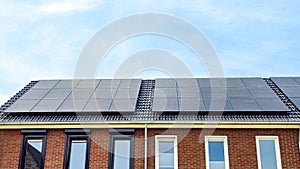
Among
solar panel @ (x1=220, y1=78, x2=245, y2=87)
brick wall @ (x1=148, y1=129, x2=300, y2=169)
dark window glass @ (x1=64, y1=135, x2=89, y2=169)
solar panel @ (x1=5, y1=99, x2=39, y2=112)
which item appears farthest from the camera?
solar panel @ (x1=220, y1=78, x2=245, y2=87)

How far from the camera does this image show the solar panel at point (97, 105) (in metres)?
13.1

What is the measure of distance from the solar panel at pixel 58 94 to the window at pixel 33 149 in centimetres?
205

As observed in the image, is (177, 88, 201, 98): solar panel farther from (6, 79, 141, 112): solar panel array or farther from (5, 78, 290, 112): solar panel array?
(6, 79, 141, 112): solar panel array

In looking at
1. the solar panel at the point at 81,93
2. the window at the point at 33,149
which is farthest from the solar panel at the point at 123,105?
the window at the point at 33,149

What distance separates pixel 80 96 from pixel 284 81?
834 centimetres

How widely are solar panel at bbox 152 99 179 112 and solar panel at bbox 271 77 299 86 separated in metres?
4.96

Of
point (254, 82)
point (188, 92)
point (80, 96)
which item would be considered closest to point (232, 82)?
point (254, 82)

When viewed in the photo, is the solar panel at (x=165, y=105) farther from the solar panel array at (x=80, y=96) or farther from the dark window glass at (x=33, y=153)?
the dark window glass at (x=33, y=153)

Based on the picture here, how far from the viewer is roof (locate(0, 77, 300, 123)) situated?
505 inches

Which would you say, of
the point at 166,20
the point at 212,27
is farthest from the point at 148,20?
the point at 212,27

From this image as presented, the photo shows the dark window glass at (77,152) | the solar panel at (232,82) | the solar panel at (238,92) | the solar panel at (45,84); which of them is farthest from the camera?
the solar panel at (45,84)

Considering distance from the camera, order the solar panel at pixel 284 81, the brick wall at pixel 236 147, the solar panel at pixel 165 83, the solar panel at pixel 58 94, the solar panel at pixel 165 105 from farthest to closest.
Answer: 1. the solar panel at pixel 284 81
2. the solar panel at pixel 165 83
3. the solar panel at pixel 58 94
4. the solar panel at pixel 165 105
5. the brick wall at pixel 236 147

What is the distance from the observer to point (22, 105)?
13.6 m

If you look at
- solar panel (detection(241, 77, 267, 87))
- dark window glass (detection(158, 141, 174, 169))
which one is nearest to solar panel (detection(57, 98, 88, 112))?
dark window glass (detection(158, 141, 174, 169))
